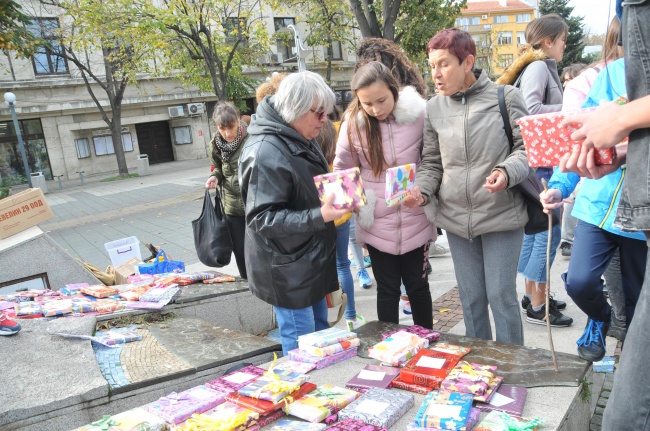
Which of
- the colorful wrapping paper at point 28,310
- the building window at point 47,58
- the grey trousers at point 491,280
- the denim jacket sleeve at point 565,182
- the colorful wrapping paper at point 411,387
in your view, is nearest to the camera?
the colorful wrapping paper at point 411,387

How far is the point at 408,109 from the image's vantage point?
9.63 ft

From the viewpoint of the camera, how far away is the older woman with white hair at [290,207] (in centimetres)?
249

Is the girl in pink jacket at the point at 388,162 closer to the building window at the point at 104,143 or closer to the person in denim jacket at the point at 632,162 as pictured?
the person in denim jacket at the point at 632,162

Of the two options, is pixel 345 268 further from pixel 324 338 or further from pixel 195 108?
pixel 195 108

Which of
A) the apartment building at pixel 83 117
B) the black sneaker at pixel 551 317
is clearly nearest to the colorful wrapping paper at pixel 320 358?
the black sneaker at pixel 551 317

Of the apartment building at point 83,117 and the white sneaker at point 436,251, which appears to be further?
the apartment building at point 83,117

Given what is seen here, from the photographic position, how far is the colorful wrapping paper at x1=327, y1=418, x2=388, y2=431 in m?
1.84

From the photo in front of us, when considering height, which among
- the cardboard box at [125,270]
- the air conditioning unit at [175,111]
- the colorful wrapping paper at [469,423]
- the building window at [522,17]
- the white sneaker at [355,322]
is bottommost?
the white sneaker at [355,322]

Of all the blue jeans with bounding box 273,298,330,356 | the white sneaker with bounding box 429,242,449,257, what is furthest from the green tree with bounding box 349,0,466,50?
the blue jeans with bounding box 273,298,330,356

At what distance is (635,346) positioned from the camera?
1.44 meters

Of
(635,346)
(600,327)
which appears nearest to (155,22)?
(600,327)

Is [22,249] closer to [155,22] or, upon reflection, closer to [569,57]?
[155,22]

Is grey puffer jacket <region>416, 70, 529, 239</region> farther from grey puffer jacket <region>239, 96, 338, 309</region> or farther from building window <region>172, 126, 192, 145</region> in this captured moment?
building window <region>172, 126, 192, 145</region>

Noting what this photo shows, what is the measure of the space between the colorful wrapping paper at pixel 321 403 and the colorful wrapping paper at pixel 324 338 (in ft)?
1.03
